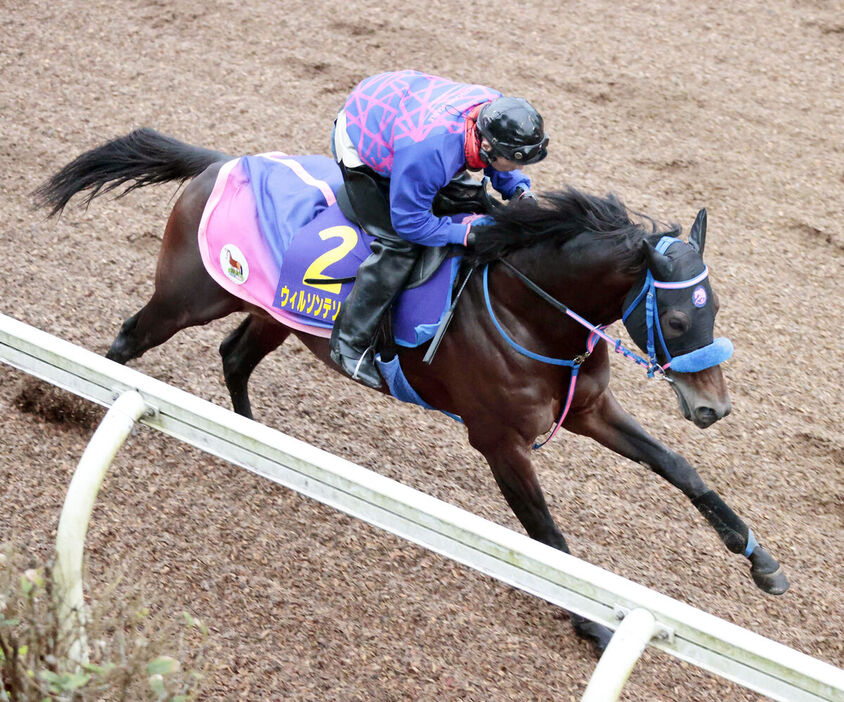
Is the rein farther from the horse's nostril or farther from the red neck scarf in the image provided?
the red neck scarf

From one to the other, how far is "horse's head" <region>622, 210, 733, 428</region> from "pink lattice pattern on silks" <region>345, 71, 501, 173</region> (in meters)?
0.81

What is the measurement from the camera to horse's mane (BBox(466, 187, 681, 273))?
3.21 m

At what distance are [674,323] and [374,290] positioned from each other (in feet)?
3.49

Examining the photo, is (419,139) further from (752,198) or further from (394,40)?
(394,40)

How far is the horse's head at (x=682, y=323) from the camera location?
308cm

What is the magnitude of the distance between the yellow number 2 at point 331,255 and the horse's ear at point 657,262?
1.14 meters

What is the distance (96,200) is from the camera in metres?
5.94

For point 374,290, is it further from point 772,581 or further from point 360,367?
point 772,581

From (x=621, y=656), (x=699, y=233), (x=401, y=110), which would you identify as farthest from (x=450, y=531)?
(x=401, y=110)

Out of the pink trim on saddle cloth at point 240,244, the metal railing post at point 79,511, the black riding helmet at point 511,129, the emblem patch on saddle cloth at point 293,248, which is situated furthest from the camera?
the pink trim on saddle cloth at point 240,244

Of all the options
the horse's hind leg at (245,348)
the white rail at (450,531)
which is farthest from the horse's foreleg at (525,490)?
the white rail at (450,531)

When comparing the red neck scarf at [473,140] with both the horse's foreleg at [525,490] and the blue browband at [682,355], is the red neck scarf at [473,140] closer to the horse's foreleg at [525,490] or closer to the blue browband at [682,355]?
the blue browband at [682,355]

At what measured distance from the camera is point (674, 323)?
3107 millimetres

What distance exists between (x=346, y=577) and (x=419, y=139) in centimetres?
166
